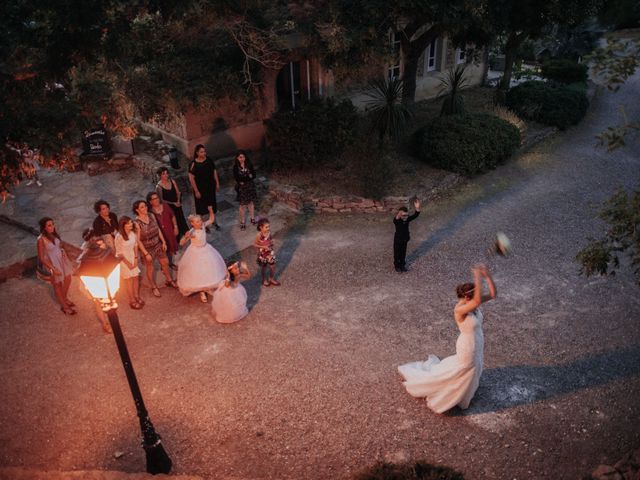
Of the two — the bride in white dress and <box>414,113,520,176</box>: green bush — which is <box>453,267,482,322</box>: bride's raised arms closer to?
the bride in white dress

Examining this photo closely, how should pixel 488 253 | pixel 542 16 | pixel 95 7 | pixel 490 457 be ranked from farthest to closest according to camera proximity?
1. pixel 542 16
2. pixel 488 253
3. pixel 95 7
4. pixel 490 457

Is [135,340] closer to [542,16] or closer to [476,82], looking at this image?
[542,16]

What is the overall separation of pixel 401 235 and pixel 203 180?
12.9 ft

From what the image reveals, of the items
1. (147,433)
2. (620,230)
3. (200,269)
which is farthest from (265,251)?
(620,230)

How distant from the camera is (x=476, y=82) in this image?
20594mm

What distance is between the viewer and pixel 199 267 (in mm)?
8125

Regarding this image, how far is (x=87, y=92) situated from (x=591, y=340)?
8.84 meters

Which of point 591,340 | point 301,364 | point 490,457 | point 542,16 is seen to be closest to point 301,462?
point 301,364

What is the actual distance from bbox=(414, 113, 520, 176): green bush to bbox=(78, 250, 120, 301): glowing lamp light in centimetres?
990

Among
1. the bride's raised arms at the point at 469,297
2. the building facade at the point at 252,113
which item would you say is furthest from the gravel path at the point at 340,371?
the building facade at the point at 252,113

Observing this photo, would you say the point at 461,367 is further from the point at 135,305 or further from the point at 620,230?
the point at 135,305

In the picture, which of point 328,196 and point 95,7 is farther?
point 328,196

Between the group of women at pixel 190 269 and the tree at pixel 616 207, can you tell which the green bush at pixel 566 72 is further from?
the tree at pixel 616 207

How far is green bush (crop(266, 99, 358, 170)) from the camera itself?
12.6 metres
